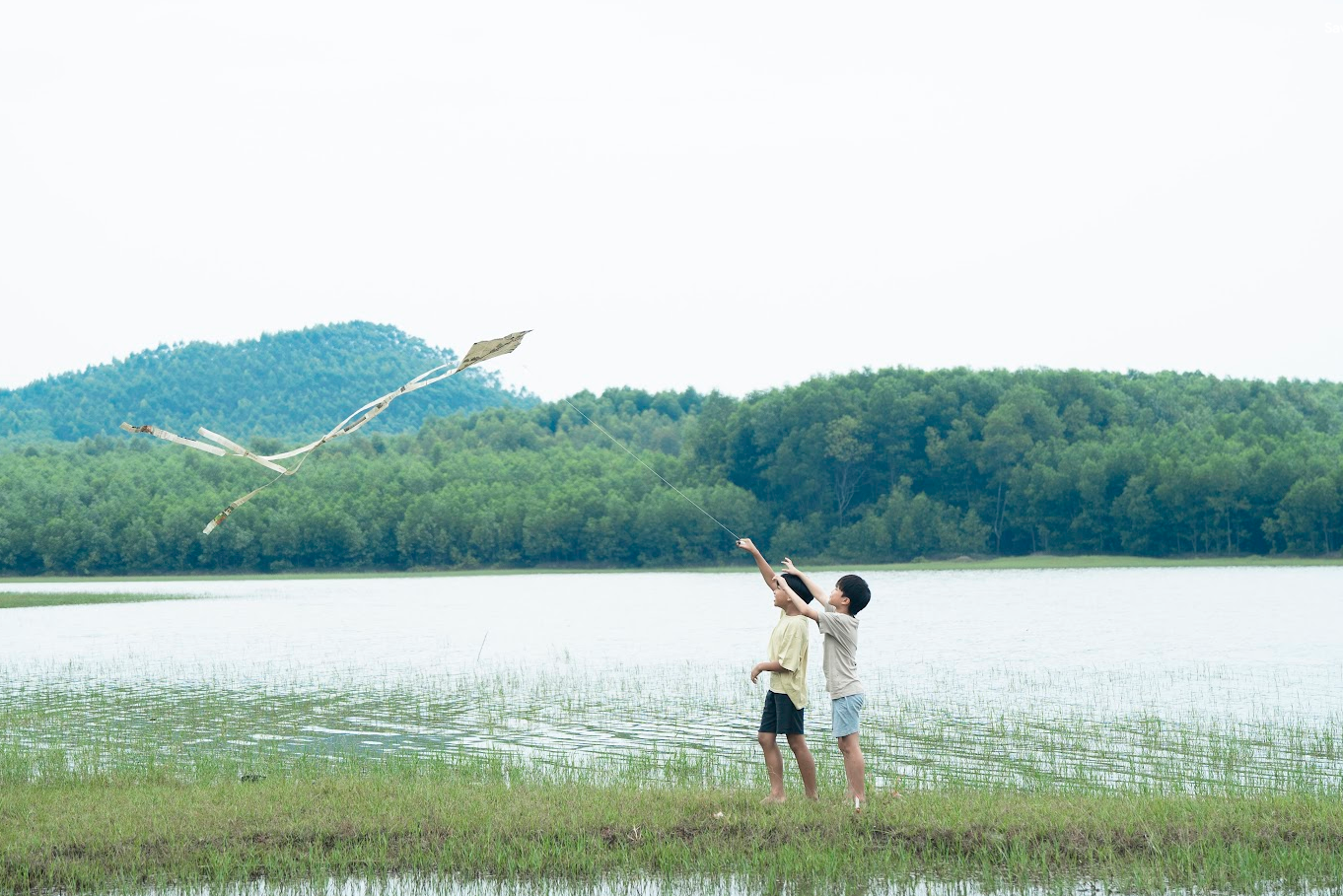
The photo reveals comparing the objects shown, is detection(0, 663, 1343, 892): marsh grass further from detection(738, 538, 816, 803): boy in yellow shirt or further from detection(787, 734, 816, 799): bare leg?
detection(738, 538, 816, 803): boy in yellow shirt

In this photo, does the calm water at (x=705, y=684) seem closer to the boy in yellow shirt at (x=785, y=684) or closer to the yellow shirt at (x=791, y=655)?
the boy in yellow shirt at (x=785, y=684)

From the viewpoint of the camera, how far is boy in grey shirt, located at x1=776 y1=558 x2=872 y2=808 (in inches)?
413

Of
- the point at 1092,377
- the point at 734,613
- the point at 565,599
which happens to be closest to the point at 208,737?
the point at 734,613

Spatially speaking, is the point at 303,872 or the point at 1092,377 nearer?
the point at 303,872

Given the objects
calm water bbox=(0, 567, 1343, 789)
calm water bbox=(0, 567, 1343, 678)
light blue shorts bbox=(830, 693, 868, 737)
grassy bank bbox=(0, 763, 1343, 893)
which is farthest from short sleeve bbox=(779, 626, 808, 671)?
calm water bbox=(0, 567, 1343, 678)

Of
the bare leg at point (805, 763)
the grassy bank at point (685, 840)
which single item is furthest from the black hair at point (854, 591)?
the grassy bank at point (685, 840)

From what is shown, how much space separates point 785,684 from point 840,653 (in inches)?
21.6

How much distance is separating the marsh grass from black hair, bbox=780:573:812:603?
1700 millimetres

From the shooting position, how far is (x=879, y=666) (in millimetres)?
28391

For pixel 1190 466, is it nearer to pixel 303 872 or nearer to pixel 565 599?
pixel 565 599

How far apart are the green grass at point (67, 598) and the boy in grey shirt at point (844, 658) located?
56.6 m

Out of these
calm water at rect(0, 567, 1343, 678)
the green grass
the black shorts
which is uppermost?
the black shorts

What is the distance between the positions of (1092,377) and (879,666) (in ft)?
321

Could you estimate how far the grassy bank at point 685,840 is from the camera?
952 cm
